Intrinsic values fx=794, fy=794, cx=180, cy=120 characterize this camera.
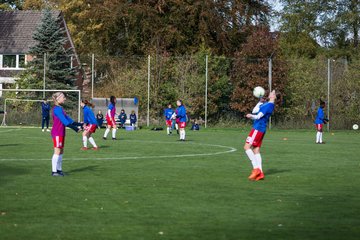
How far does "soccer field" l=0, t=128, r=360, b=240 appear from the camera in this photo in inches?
397

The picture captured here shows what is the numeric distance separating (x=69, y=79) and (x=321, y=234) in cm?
4446

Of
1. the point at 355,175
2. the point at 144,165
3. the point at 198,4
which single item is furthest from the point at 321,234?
the point at 198,4

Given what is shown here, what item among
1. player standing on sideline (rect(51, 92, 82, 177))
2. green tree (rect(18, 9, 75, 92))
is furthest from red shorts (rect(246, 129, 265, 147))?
green tree (rect(18, 9, 75, 92))

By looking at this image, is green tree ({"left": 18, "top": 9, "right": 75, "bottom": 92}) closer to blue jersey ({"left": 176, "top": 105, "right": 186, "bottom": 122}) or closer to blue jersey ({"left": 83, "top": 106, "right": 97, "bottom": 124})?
blue jersey ({"left": 176, "top": 105, "right": 186, "bottom": 122})

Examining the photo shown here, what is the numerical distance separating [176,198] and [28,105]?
3706 cm

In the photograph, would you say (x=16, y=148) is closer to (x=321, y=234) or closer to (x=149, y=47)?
(x=321, y=234)

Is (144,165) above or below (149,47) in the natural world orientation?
below

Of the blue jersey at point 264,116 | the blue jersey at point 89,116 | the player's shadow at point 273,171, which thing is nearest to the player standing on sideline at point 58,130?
the blue jersey at point 264,116

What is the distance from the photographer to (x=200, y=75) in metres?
49.3

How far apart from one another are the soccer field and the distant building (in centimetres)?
4823

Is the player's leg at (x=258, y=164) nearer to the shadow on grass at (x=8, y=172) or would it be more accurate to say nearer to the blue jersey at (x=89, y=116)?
the shadow on grass at (x=8, y=172)

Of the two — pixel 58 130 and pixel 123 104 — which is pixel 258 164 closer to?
pixel 58 130

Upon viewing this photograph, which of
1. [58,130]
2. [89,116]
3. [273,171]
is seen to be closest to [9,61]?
[89,116]

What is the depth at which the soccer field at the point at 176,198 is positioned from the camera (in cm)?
1009
